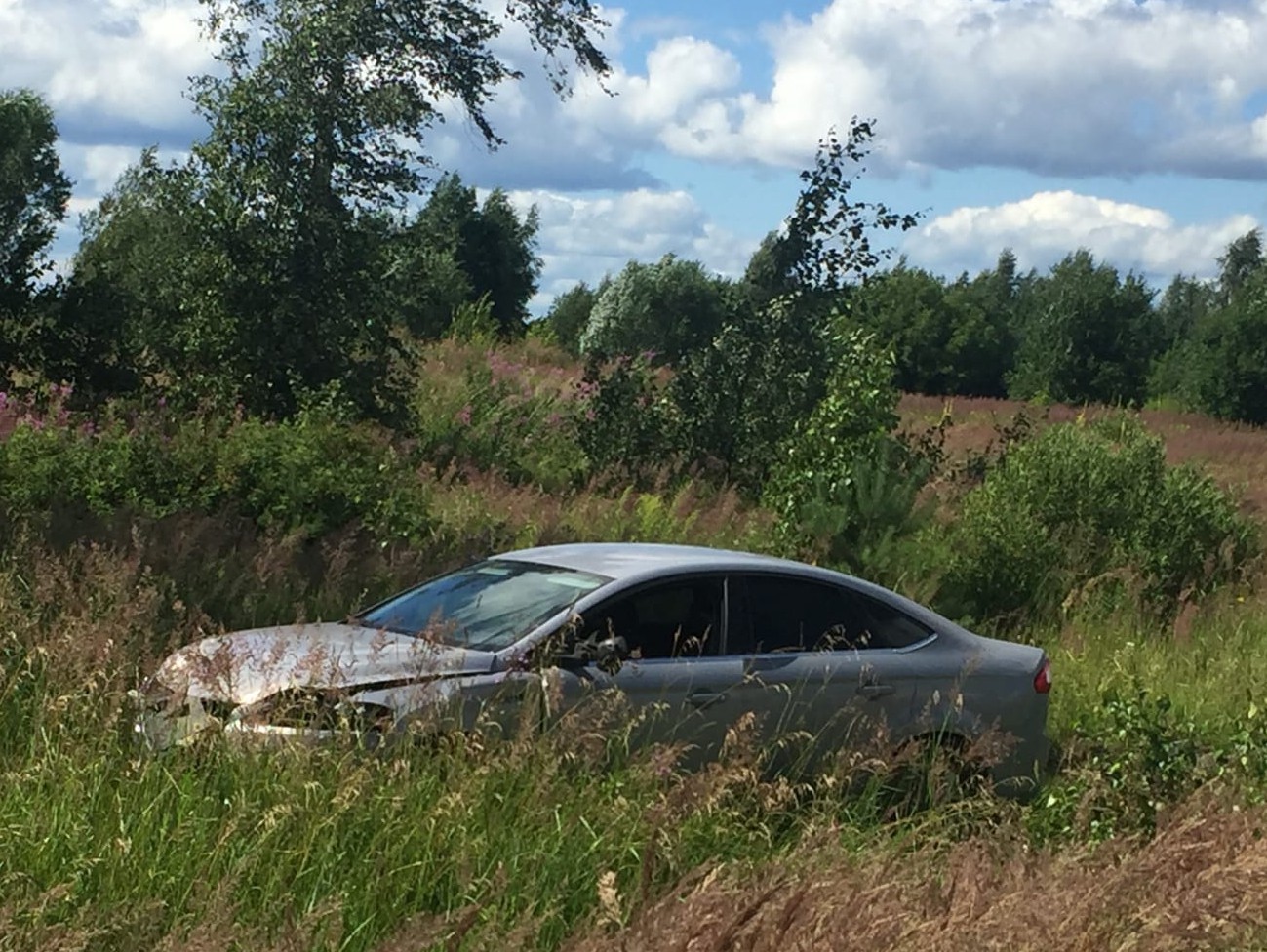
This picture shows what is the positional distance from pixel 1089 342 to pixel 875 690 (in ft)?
217

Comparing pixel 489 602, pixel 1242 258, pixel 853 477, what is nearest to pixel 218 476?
pixel 853 477

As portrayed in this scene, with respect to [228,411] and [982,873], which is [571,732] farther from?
[228,411]

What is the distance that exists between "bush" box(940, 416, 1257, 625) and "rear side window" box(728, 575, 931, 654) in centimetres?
557

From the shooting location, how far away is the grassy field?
4422 millimetres

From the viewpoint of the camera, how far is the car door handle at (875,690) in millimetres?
8141

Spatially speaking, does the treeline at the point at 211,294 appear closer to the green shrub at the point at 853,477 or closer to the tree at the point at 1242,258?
the green shrub at the point at 853,477

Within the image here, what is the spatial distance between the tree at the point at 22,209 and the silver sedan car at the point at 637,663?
35.0 feet

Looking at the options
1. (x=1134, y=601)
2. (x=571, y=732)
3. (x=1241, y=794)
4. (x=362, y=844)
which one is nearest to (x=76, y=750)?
(x=362, y=844)

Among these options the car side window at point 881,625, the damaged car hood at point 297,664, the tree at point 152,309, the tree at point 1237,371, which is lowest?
the damaged car hood at point 297,664

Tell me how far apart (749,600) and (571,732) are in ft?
7.65

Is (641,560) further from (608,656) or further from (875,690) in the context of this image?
(608,656)

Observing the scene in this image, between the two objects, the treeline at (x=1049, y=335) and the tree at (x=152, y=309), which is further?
the treeline at (x=1049, y=335)

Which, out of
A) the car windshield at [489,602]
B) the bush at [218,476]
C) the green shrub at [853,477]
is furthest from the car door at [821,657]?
the green shrub at [853,477]

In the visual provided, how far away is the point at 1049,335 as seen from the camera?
7000 cm
